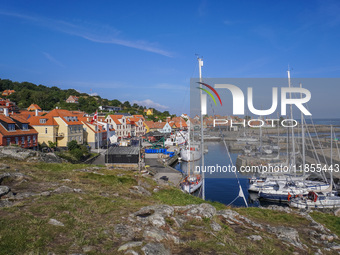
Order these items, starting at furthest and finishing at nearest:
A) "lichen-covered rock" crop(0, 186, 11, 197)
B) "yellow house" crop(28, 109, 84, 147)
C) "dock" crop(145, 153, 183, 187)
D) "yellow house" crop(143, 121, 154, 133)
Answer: "yellow house" crop(143, 121, 154, 133)
"yellow house" crop(28, 109, 84, 147)
"dock" crop(145, 153, 183, 187)
"lichen-covered rock" crop(0, 186, 11, 197)

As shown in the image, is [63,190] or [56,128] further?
[56,128]

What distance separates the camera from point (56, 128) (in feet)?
144

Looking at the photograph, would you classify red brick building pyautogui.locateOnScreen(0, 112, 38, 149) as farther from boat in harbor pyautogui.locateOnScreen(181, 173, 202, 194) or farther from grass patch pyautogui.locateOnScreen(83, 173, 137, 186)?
boat in harbor pyautogui.locateOnScreen(181, 173, 202, 194)

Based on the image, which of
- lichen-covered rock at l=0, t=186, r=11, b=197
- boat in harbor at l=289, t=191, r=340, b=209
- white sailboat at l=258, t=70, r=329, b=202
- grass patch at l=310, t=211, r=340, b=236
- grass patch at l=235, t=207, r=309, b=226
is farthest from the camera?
white sailboat at l=258, t=70, r=329, b=202

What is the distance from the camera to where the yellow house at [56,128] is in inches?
1687

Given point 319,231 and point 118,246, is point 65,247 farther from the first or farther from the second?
point 319,231

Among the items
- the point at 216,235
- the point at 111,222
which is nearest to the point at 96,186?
the point at 111,222

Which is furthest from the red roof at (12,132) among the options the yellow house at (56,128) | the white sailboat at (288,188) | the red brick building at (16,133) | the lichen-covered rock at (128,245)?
the white sailboat at (288,188)


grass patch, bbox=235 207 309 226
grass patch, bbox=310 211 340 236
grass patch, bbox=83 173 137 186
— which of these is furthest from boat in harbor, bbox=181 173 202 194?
grass patch, bbox=235 207 309 226

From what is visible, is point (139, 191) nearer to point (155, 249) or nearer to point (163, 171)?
point (155, 249)

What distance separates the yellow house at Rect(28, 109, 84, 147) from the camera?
42.8 metres

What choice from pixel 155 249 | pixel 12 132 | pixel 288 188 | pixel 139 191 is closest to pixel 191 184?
pixel 288 188

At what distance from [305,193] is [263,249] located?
24.2 m

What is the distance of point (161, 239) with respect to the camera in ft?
23.1
